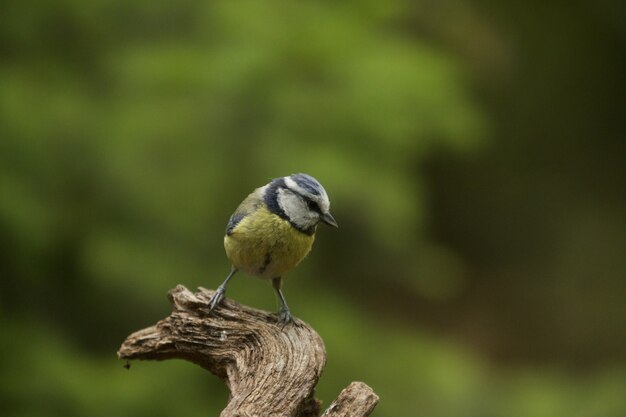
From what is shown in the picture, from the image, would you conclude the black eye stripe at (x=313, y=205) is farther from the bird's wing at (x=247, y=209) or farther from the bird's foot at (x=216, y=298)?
Result: the bird's foot at (x=216, y=298)

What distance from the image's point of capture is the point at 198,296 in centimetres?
282

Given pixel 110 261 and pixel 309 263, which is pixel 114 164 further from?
pixel 309 263

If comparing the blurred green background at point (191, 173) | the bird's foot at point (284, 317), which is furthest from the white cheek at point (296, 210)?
the blurred green background at point (191, 173)

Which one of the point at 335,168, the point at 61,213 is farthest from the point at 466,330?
the point at 61,213

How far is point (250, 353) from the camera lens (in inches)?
104

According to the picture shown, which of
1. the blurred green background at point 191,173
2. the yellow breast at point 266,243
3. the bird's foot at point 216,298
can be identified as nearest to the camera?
the bird's foot at point 216,298

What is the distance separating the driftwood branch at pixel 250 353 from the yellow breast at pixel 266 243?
232 mm

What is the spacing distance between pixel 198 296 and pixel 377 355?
2.76 m

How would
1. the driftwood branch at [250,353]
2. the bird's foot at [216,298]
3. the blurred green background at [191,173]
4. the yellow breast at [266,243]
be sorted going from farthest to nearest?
the blurred green background at [191,173] → the yellow breast at [266,243] → the bird's foot at [216,298] → the driftwood branch at [250,353]

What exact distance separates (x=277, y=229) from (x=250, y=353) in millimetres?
505

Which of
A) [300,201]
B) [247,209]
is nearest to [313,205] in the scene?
[300,201]

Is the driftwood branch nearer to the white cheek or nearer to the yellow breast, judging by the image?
the yellow breast

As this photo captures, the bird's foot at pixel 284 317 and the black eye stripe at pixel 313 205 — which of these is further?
the black eye stripe at pixel 313 205

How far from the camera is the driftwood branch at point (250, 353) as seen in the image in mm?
2461
